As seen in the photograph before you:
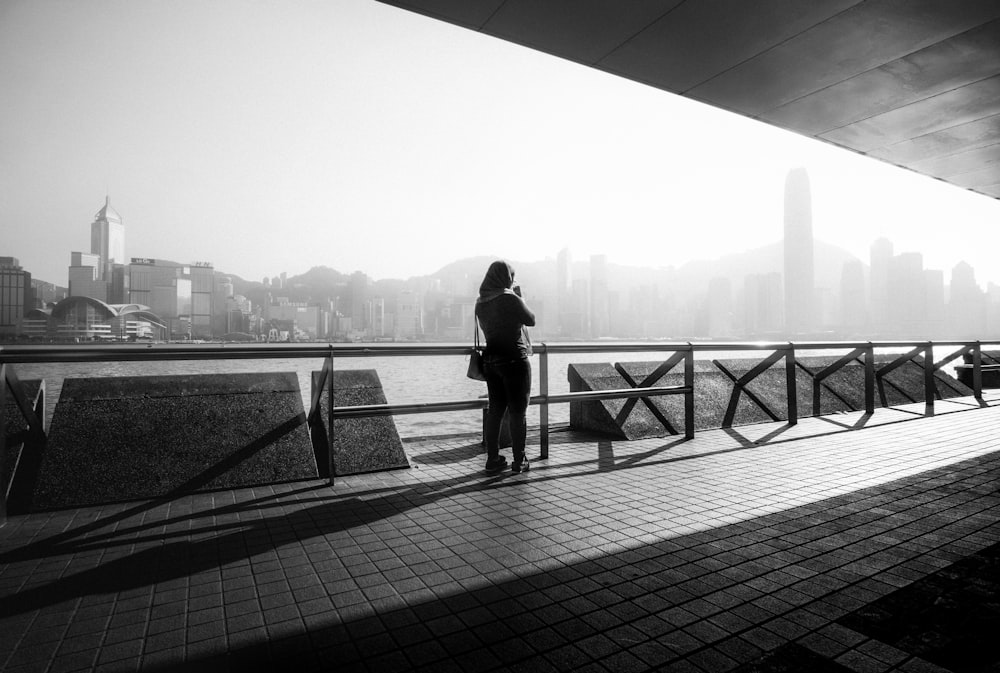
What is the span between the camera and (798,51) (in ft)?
18.4

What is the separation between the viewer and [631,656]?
217cm

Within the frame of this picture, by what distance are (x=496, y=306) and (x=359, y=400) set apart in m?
1.66

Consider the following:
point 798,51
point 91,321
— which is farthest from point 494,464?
point 91,321

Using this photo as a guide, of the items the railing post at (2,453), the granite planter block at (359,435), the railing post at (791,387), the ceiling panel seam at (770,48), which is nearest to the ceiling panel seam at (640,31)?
the ceiling panel seam at (770,48)

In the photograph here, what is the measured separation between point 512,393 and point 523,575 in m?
2.46

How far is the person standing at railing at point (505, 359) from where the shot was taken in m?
5.26

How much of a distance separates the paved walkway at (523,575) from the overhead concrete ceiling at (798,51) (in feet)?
13.1

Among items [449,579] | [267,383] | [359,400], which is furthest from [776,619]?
[267,383]

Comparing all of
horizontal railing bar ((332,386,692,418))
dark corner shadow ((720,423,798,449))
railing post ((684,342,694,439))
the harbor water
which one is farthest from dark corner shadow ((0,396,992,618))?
dark corner shadow ((720,423,798,449))

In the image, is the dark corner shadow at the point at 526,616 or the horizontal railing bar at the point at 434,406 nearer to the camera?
the dark corner shadow at the point at 526,616

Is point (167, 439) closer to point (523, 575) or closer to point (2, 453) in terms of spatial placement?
point (2, 453)

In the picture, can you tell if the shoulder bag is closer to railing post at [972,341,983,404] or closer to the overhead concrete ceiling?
the overhead concrete ceiling

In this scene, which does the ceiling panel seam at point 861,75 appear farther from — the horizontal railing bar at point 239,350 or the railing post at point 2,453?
the railing post at point 2,453

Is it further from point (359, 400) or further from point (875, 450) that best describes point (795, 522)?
point (359, 400)
